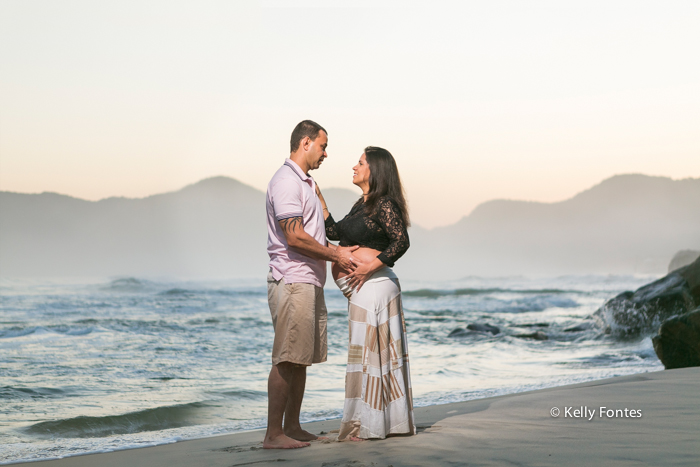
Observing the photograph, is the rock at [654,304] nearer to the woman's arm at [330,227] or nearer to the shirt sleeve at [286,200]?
the woman's arm at [330,227]

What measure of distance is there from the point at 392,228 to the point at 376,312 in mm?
579

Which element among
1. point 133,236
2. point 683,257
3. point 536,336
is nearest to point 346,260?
point 536,336

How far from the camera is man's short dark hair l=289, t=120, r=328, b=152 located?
410 centimetres

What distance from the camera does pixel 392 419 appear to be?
383 cm

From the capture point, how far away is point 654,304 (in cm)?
1191

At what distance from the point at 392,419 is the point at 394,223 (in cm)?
131

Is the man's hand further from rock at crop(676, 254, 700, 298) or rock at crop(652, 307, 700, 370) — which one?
rock at crop(676, 254, 700, 298)

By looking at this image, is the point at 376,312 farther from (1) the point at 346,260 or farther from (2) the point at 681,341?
(2) the point at 681,341

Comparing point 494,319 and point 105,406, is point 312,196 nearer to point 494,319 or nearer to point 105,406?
point 105,406

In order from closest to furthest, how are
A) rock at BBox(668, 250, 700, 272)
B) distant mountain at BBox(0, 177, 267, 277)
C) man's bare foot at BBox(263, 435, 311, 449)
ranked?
man's bare foot at BBox(263, 435, 311, 449)
rock at BBox(668, 250, 700, 272)
distant mountain at BBox(0, 177, 267, 277)

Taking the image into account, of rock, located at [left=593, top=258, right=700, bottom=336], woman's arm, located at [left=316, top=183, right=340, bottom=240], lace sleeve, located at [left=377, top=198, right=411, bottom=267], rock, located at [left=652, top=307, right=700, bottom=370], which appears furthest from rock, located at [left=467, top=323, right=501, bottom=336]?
lace sleeve, located at [left=377, top=198, right=411, bottom=267]

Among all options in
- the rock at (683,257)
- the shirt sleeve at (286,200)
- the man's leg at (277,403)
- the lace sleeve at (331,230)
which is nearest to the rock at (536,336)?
the lace sleeve at (331,230)

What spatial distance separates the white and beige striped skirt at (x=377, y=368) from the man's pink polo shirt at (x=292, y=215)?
1.28ft

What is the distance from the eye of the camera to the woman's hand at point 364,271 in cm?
386
